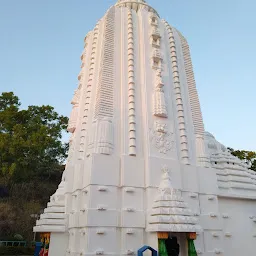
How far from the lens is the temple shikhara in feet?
27.5

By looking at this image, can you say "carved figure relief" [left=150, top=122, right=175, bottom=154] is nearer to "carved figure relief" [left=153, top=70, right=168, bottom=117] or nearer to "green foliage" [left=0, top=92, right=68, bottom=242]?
"carved figure relief" [left=153, top=70, right=168, bottom=117]

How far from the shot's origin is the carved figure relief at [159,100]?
10.9 metres

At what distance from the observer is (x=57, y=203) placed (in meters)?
10.4

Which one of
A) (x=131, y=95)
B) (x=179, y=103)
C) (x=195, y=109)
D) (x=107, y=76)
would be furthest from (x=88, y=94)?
(x=195, y=109)

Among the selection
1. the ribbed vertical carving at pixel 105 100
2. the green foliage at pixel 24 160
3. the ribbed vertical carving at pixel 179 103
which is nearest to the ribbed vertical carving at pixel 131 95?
the ribbed vertical carving at pixel 105 100

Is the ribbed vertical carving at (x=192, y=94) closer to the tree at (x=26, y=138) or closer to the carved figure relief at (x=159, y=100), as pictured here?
the carved figure relief at (x=159, y=100)

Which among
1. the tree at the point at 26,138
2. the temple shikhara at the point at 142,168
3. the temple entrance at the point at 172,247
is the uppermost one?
the tree at the point at 26,138

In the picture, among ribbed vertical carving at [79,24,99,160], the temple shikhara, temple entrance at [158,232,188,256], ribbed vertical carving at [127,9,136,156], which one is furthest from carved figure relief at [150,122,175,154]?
temple entrance at [158,232,188,256]

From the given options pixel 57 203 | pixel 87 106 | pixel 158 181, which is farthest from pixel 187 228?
pixel 87 106

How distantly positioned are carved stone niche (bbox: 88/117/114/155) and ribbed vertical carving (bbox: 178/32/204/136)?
4369 mm

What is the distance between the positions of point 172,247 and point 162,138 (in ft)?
13.5

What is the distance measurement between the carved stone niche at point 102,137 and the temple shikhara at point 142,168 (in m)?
0.04

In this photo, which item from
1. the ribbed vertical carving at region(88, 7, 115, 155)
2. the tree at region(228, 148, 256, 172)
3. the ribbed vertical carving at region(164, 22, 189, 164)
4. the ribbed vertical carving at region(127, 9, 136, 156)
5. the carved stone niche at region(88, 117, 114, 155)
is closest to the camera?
the carved stone niche at region(88, 117, 114, 155)

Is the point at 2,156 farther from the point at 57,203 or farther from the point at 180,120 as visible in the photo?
the point at 180,120
